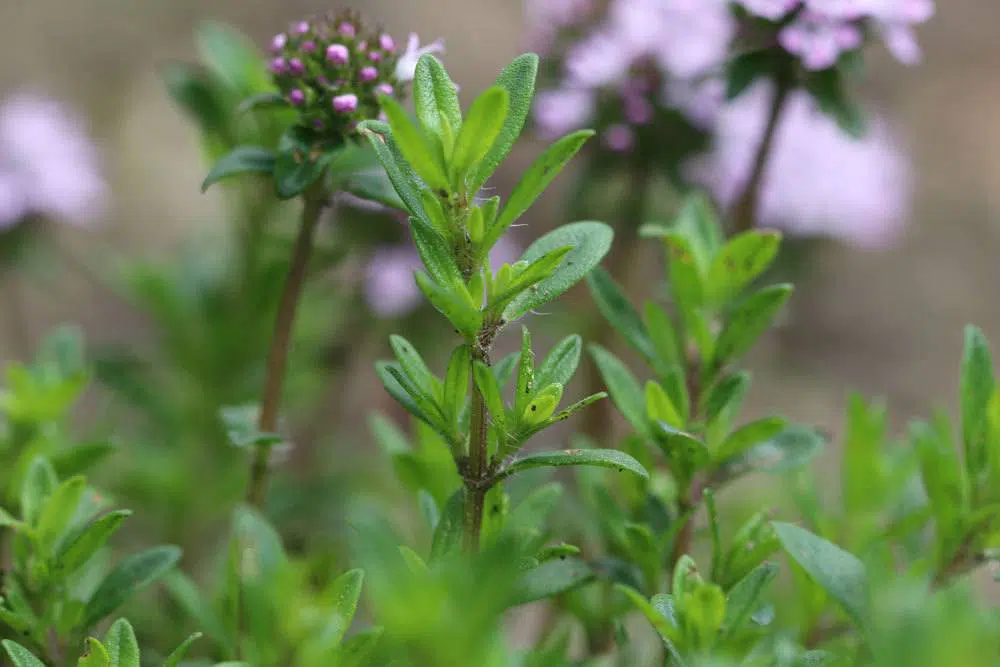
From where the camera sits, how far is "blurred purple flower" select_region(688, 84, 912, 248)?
5.13 ft

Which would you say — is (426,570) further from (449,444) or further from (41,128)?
(41,128)

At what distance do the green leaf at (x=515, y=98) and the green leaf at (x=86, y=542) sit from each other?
35cm

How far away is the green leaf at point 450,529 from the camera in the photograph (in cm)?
71

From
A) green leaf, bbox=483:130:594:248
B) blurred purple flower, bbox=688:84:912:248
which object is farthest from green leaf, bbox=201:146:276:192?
blurred purple flower, bbox=688:84:912:248

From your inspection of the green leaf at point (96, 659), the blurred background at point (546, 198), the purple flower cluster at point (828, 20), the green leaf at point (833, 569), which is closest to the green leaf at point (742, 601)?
the green leaf at point (833, 569)

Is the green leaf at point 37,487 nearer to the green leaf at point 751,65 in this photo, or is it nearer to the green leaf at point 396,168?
→ the green leaf at point 396,168

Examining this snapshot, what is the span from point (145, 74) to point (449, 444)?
254 cm

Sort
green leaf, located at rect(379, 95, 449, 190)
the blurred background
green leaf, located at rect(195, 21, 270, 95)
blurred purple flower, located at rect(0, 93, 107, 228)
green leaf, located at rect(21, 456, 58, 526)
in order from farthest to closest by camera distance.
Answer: the blurred background < blurred purple flower, located at rect(0, 93, 107, 228) < green leaf, located at rect(195, 21, 270, 95) < green leaf, located at rect(21, 456, 58, 526) < green leaf, located at rect(379, 95, 449, 190)

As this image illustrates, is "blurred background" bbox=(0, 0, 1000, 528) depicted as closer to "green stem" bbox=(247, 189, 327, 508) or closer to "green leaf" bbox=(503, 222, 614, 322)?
"green stem" bbox=(247, 189, 327, 508)

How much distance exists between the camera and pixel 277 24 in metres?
3.02

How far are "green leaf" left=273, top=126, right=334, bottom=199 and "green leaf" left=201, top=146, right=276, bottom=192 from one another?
20 millimetres

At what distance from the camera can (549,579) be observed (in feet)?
2.49

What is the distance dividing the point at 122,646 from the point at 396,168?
0.35 meters

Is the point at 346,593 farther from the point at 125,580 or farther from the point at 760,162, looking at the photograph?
the point at 760,162
